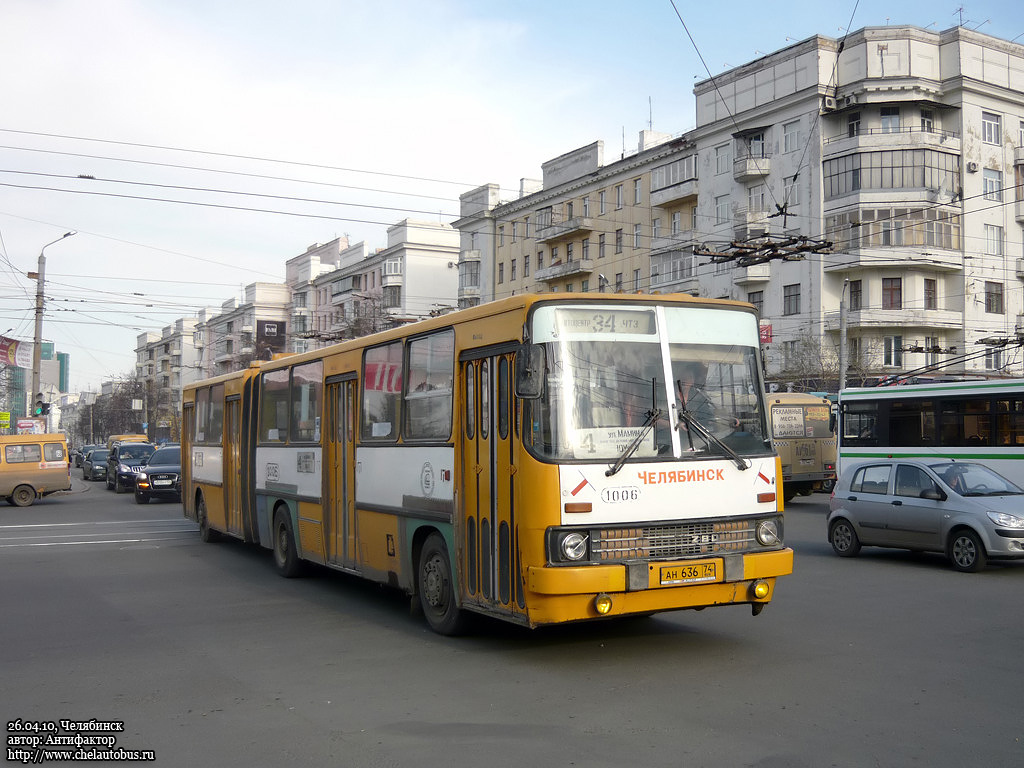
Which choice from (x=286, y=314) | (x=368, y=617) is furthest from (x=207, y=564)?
(x=286, y=314)

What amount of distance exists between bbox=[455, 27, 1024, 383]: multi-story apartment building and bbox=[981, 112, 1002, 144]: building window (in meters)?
0.11

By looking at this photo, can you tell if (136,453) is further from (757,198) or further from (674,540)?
(674,540)

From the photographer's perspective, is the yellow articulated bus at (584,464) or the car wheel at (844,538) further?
the car wheel at (844,538)

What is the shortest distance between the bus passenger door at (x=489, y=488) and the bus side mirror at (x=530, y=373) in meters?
0.57

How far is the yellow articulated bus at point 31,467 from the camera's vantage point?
31.5m

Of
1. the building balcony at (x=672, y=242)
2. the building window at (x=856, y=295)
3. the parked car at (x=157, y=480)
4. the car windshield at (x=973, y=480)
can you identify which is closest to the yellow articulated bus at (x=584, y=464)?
the car windshield at (x=973, y=480)

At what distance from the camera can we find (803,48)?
166 ft

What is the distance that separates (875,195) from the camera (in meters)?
48.3

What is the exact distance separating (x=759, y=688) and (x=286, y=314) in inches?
4190

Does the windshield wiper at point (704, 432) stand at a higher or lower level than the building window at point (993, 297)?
lower

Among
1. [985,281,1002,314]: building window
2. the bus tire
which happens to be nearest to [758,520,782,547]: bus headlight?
the bus tire

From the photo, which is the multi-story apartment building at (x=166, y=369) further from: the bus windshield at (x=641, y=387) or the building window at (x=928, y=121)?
the bus windshield at (x=641, y=387)

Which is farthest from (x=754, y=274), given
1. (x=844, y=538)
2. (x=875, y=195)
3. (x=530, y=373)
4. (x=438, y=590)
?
(x=530, y=373)

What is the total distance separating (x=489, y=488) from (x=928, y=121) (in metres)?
48.4
